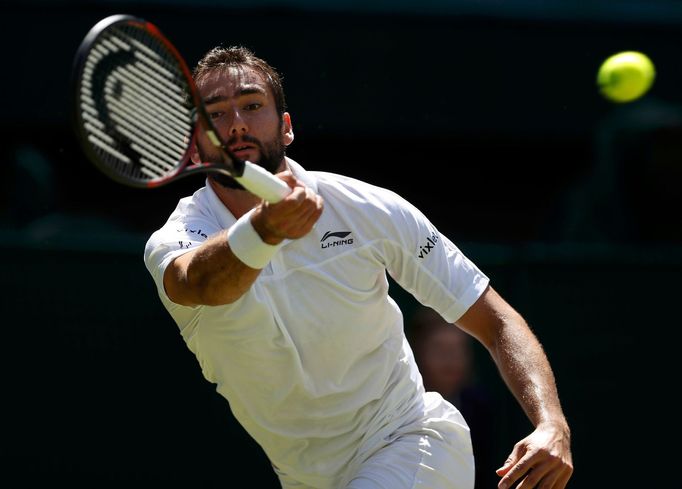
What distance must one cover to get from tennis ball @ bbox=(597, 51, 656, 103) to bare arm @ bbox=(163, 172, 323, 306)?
4.04 metres

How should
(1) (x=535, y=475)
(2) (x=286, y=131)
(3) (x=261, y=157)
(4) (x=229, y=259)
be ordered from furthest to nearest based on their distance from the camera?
1. (2) (x=286, y=131)
2. (3) (x=261, y=157)
3. (1) (x=535, y=475)
4. (4) (x=229, y=259)

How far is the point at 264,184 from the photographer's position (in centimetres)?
294

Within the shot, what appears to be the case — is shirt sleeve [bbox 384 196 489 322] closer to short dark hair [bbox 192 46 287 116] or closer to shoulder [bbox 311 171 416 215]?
shoulder [bbox 311 171 416 215]

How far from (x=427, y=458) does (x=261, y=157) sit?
0.99 metres

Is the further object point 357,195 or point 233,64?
point 233,64

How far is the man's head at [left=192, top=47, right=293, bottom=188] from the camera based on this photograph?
364 cm

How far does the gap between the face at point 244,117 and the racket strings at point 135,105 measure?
365 millimetres

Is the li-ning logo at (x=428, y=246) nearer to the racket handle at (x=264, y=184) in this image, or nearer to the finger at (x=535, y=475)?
the finger at (x=535, y=475)

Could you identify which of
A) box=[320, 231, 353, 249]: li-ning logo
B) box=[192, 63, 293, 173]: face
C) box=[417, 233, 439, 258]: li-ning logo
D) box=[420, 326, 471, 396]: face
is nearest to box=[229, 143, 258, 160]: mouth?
box=[192, 63, 293, 173]: face

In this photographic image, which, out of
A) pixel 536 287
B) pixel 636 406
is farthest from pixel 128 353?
pixel 636 406

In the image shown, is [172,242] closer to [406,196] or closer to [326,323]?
[326,323]

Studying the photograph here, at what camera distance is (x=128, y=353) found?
5.99 m

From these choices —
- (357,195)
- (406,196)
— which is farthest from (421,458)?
(406,196)

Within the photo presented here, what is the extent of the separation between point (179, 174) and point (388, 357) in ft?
3.14
